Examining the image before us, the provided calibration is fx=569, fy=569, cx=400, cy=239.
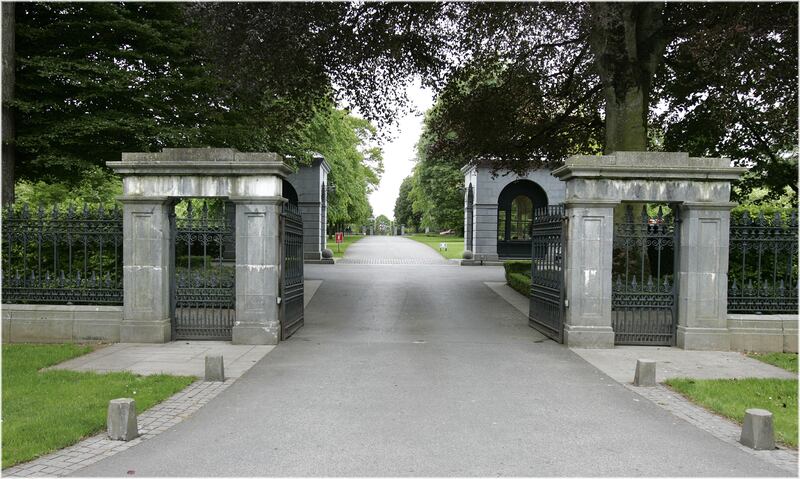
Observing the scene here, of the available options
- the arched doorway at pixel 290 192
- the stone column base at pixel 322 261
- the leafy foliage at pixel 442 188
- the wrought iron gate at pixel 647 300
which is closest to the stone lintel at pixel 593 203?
the wrought iron gate at pixel 647 300

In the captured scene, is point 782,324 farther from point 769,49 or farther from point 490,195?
point 490,195

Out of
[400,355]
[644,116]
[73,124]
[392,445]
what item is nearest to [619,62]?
[644,116]

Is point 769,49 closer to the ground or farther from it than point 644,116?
farther from it

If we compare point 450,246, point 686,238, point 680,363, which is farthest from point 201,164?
point 450,246

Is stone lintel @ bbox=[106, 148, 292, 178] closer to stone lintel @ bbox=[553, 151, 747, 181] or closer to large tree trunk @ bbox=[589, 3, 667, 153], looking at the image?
stone lintel @ bbox=[553, 151, 747, 181]

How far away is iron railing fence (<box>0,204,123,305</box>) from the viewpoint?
10.6 m

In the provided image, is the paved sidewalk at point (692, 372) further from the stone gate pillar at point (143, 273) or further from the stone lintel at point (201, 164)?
the stone gate pillar at point (143, 273)

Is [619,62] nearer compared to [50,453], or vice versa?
[50,453]

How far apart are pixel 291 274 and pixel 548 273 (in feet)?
16.8

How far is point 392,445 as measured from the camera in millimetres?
5211

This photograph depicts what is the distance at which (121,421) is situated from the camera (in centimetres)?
531

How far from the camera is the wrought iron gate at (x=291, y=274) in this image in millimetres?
10641

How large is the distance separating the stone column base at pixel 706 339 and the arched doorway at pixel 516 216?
23217 millimetres

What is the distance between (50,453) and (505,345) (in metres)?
7.22
